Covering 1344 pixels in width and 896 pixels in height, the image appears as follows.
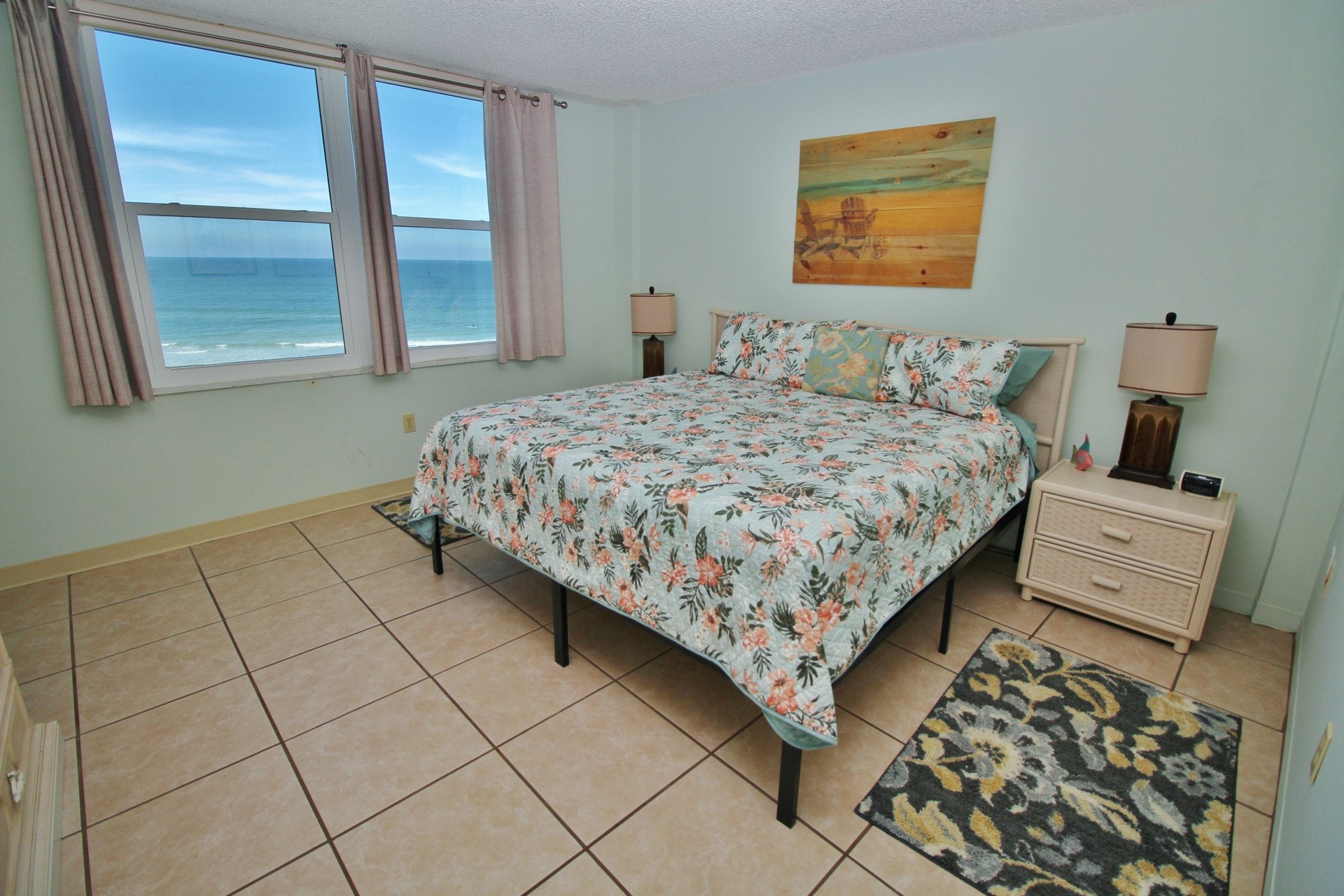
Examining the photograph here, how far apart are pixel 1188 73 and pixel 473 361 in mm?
3544

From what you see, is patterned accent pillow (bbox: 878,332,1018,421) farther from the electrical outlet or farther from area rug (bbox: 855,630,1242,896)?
the electrical outlet

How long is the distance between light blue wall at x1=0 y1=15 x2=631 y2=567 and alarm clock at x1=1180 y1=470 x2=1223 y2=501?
3.33 meters

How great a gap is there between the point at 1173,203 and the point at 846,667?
223cm

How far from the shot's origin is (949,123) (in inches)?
112

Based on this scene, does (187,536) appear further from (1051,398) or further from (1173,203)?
(1173,203)

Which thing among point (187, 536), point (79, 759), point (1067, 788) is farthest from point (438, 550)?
point (1067, 788)

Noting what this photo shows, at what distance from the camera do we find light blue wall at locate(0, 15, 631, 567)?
245 centimetres

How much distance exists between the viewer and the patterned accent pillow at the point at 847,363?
285 centimetres

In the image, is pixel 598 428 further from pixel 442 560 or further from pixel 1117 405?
pixel 1117 405

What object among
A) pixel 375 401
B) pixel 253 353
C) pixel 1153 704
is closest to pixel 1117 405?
pixel 1153 704

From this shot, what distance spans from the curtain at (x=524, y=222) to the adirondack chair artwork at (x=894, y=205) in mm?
1534

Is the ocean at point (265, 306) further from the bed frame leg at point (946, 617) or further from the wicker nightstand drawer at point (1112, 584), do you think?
the wicker nightstand drawer at point (1112, 584)

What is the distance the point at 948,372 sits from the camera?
2.61m

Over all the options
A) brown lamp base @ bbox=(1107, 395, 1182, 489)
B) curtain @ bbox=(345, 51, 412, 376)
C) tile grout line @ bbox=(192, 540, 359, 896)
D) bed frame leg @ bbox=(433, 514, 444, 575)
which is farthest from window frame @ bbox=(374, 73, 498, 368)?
brown lamp base @ bbox=(1107, 395, 1182, 489)
